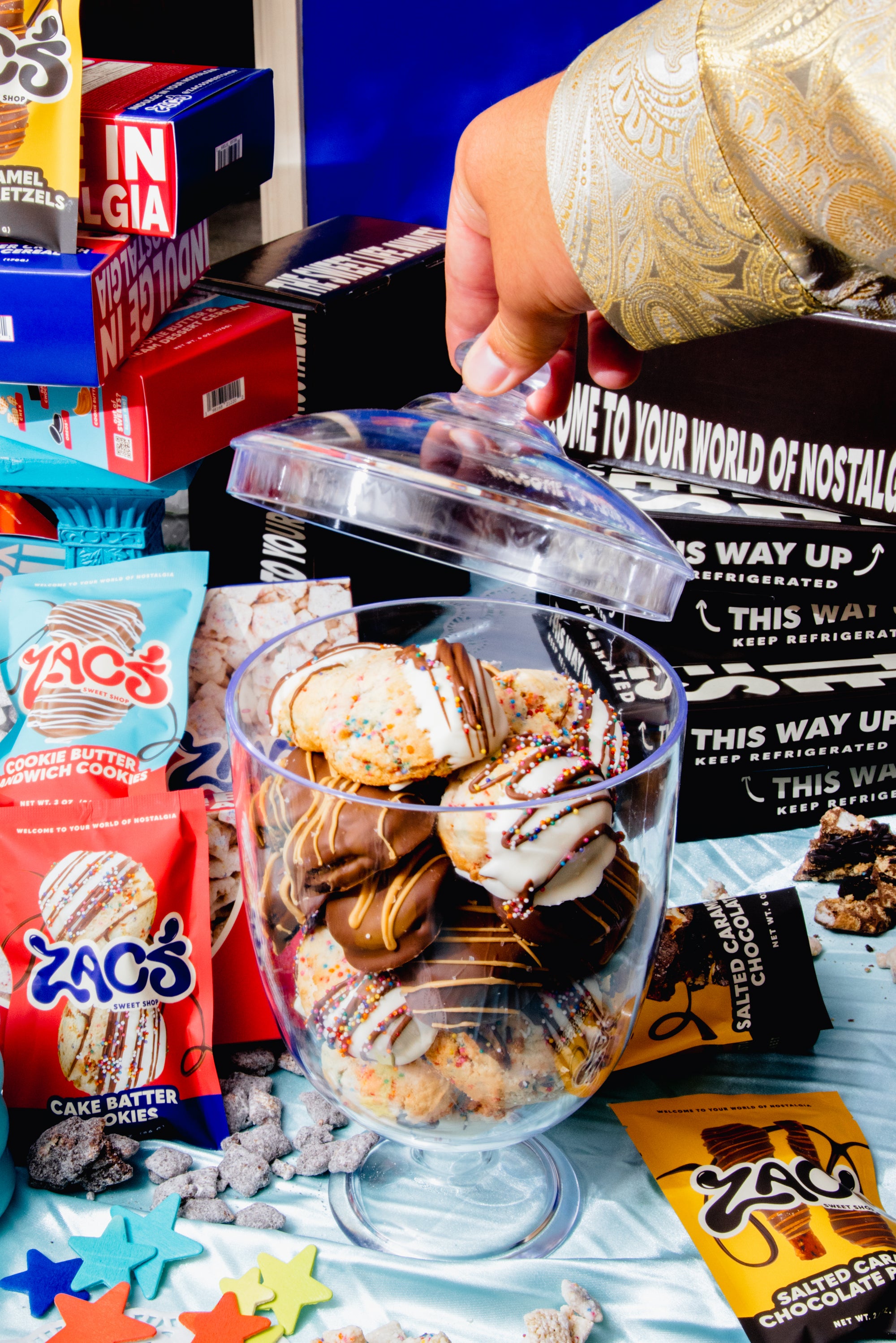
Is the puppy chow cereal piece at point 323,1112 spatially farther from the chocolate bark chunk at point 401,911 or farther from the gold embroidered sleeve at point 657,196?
the gold embroidered sleeve at point 657,196

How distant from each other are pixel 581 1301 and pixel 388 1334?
4.6 inches

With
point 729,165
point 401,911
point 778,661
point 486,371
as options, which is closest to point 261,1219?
point 401,911

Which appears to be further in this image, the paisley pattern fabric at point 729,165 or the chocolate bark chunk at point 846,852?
the chocolate bark chunk at point 846,852

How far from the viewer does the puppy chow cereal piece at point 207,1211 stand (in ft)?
2.36

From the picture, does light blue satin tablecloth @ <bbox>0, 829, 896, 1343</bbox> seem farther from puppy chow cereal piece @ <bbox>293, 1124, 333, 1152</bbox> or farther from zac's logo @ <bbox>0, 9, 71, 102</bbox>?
zac's logo @ <bbox>0, 9, 71, 102</bbox>

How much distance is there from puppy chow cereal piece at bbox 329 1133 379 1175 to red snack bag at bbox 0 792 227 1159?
3.2 inches

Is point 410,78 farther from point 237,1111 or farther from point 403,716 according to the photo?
point 237,1111

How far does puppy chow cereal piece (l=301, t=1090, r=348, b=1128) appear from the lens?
807 millimetres

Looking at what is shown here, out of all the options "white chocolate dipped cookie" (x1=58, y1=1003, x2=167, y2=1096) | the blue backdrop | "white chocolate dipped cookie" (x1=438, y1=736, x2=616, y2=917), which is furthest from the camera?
the blue backdrop

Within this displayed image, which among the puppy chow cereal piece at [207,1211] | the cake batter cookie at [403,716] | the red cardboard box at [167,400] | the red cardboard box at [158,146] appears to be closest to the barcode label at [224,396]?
the red cardboard box at [167,400]

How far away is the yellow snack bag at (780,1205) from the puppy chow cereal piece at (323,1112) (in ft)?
0.65

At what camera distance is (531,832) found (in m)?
0.57

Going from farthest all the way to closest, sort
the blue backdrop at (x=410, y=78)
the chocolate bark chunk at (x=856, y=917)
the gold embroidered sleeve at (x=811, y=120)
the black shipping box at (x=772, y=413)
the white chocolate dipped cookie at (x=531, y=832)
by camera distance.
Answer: the blue backdrop at (x=410, y=78), the black shipping box at (x=772, y=413), the chocolate bark chunk at (x=856, y=917), the white chocolate dipped cookie at (x=531, y=832), the gold embroidered sleeve at (x=811, y=120)

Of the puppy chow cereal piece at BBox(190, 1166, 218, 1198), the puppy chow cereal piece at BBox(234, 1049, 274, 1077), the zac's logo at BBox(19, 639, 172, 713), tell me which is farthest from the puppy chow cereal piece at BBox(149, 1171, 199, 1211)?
the zac's logo at BBox(19, 639, 172, 713)
